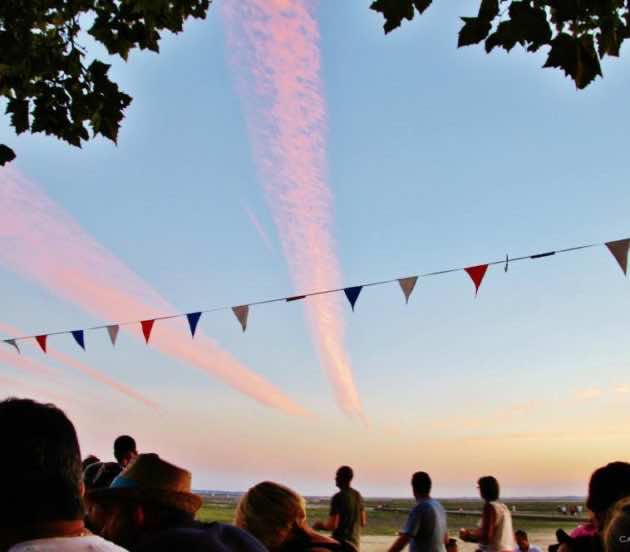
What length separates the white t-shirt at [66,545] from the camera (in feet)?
4.80

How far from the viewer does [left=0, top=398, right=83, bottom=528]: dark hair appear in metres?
1.49

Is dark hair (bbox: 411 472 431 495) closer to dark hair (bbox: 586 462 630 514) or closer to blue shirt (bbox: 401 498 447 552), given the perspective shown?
blue shirt (bbox: 401 498 447 552)

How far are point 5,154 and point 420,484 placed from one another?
4.64 m

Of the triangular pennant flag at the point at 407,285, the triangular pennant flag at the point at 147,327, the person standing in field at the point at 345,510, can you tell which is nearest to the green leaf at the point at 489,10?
the person standing in field at the point at 345,510

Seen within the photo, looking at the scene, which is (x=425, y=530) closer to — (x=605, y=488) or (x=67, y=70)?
(x=605, y=488)

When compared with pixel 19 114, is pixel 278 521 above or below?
below

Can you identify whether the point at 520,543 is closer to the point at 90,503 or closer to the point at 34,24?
the point at 90,503

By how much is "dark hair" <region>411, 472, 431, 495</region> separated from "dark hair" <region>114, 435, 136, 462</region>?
2661 mm

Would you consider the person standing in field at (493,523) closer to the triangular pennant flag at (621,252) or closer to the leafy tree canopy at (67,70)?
the triangular pennant flag at (621,252)

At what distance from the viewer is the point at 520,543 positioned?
903 cm

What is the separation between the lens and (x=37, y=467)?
1510mm

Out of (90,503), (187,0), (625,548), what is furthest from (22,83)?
(625,548)

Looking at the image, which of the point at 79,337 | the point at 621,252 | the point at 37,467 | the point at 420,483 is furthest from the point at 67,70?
the point at 79,337

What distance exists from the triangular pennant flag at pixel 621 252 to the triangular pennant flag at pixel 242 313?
15.7ft
